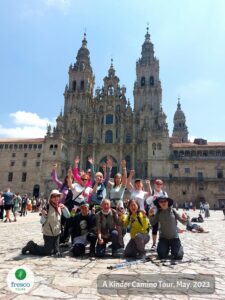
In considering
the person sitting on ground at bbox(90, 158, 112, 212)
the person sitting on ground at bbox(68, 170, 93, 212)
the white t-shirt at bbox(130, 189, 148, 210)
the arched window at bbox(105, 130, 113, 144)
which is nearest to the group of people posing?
the person sitting on ground at bbox(68, 170, 93, 212)

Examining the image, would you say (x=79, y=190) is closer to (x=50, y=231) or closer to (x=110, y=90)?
(x=50, y=231)

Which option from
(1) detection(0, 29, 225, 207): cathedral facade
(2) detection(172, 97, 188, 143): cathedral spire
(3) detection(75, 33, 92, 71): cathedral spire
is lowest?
(1) detection(0, 29, 225, 207): cathedral facade

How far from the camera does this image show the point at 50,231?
21.5 feet

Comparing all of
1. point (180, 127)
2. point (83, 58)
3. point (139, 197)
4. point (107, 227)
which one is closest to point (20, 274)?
point (107, 227)

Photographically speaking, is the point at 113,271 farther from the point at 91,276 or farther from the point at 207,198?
the point at 207,198

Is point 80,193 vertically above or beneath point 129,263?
above

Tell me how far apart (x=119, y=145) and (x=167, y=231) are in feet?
152

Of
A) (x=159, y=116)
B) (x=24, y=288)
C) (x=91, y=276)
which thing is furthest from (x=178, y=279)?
(x=159, y=116)

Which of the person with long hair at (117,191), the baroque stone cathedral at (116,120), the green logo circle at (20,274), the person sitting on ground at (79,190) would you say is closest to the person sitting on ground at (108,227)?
the person with long hair at (117,191)

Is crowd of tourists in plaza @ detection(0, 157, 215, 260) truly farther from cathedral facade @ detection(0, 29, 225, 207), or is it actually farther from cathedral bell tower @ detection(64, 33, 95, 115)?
cathedral bell tower @ detection(64, 33, 95, 115)

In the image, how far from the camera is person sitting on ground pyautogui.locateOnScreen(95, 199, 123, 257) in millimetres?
6680

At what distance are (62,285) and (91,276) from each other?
67cm

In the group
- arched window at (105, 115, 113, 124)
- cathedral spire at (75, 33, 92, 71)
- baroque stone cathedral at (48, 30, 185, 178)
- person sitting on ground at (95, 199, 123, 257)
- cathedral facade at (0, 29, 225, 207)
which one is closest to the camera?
person sitting on ground at (95, 199, 123, 257)

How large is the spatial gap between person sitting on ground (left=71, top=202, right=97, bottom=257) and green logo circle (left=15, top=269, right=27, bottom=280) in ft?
6.36
